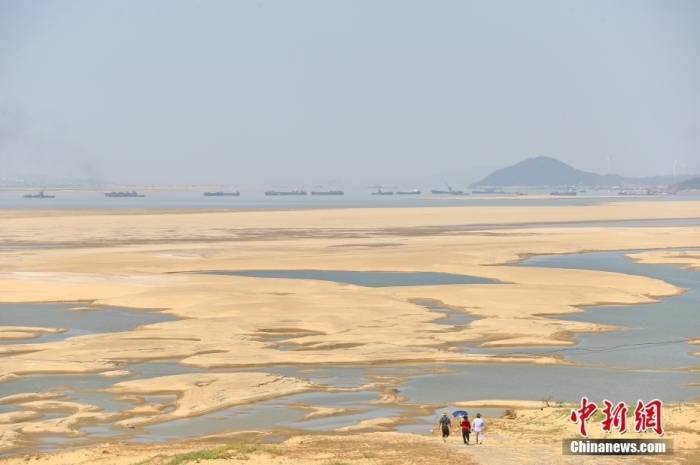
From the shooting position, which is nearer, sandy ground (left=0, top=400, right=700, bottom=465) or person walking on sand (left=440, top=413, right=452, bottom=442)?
sandy ground (left=0, top=400, right=700, bottom=465)

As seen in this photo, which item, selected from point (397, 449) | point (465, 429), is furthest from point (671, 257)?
point (397, 449)

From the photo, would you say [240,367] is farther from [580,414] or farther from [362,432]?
[580,414]

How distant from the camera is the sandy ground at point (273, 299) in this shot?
3092 centimetres

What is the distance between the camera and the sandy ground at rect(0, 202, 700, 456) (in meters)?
30.9

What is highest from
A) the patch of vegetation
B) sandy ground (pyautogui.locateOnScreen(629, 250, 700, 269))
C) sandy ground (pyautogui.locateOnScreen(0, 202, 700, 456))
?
the patch of vegetation

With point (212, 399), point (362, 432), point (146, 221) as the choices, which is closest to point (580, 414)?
point (362, 432)

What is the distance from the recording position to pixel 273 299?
46156 mm

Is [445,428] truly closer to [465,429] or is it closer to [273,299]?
[465,429]

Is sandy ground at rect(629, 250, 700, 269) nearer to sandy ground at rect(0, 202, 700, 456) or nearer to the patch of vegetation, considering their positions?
sandy ground at rect(0, 202, 700, 456)

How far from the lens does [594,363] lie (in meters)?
31.5

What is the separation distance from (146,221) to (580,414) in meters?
103

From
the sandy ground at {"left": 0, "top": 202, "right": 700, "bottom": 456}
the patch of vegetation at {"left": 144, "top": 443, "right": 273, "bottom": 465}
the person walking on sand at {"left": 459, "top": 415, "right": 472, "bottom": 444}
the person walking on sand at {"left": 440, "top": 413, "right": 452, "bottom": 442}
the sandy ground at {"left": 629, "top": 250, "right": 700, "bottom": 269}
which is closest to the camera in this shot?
the patch of vegetation at {"left": 144, "top": 443, "right": 273, "bottom": 465}

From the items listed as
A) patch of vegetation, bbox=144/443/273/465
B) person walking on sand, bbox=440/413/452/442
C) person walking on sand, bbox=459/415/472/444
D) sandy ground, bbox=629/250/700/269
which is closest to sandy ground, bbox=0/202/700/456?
person walking on sand, bbox=440/413/452/442

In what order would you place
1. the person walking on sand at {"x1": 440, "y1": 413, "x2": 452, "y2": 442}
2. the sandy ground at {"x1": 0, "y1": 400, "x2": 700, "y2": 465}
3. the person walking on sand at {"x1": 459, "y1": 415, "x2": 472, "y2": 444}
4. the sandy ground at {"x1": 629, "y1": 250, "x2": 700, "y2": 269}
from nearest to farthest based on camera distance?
1. the sandy ground at {"x1": 0, "y1": 400, "x2": 700, "y2": 465}
2. the person walking on sand at {"x1": 459, "y1": 415, "x2": 472, "y2": 444}
3. the person walking on sand at {"x1": 440, "y1": 413, "x2": 452, "y2": 442}
4. the sandy ground at {"x1": 629, "y1": 250, "x2": 700, "y2": 269}
